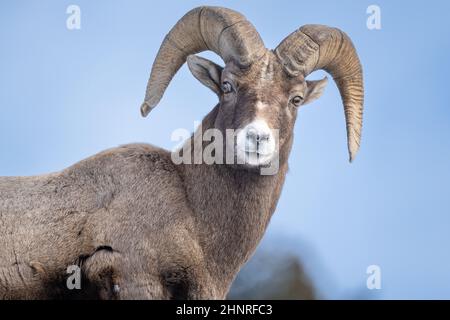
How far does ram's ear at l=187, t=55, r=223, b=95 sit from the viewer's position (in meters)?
11.0

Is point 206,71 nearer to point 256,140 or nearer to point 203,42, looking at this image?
point 203,42

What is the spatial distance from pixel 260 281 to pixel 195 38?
19.7 metres

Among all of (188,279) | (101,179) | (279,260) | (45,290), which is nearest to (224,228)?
(188,279)

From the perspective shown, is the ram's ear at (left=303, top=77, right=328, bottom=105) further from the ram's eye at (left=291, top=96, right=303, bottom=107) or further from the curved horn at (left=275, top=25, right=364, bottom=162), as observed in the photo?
the ram's eye at (left=291, top=96, right=303, bottom=107)

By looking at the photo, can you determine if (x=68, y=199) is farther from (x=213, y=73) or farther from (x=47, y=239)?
(x=213, y=73)

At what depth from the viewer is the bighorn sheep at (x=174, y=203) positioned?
988cm

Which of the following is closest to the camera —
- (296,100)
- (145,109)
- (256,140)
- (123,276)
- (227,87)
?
(256,140)

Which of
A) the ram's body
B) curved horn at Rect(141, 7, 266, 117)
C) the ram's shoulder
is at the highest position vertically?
curved horn at Rect(141, 7, 266, 117)

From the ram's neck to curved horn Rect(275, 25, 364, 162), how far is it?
1.56 meters

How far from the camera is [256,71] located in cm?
1037

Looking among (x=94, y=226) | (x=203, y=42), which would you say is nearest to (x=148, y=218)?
(x=94, y=226)

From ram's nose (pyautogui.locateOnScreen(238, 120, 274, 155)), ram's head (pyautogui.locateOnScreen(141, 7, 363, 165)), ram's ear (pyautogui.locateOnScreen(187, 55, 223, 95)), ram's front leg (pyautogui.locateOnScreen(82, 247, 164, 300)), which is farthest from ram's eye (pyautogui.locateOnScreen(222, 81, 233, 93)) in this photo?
ram's front leg (pyautogui.locateOnScreen(82, 247, 164, 300))

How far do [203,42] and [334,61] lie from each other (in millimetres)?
1892
